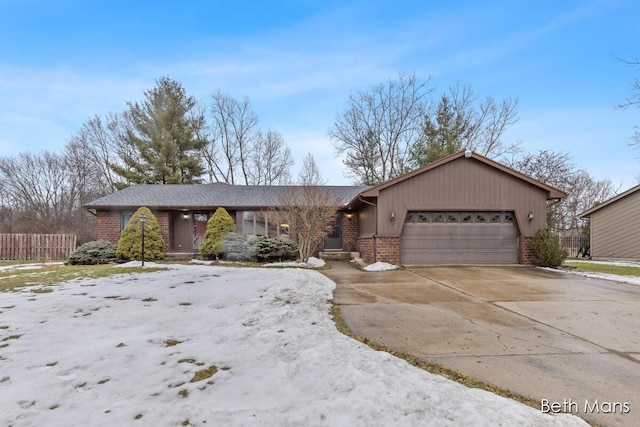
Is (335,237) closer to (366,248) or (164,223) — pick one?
(366,248)

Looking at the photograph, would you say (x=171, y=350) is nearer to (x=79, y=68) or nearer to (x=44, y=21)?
(x=44, y=21)

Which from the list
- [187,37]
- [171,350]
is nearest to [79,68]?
[187,37]

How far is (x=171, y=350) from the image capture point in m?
2.95

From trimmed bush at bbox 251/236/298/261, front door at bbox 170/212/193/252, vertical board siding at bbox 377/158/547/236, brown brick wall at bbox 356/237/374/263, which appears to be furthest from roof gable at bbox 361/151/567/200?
front door at bbox 170/212/193/252

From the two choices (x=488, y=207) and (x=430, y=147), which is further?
(x=430, y=147)

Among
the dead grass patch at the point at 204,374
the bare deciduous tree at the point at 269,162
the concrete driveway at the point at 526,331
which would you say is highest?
the bare deciduous tree at the point at 269,162

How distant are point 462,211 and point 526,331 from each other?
7379 mm

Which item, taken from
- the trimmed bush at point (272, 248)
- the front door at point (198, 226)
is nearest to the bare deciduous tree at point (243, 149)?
the front door at point (198, 226)

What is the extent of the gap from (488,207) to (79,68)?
61.6 feet

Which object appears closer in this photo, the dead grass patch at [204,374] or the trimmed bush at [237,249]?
the dead grass patch at [204,374]

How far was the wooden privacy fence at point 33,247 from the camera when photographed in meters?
13.0

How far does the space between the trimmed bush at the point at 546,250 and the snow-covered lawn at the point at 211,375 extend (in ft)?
30.6

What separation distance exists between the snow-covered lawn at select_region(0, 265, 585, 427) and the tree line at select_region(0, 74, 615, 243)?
57.1 ft

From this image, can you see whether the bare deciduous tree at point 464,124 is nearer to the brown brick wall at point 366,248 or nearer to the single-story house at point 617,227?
the single-story house at point 617,227
